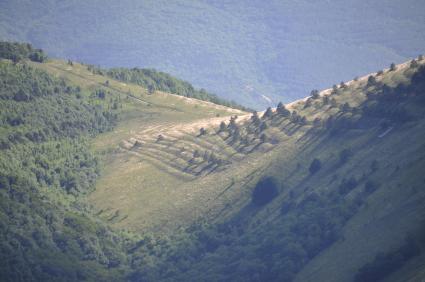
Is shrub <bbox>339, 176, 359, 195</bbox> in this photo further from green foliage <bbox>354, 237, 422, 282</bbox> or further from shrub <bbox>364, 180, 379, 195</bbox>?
green foliage <bbox>354, 237, 422, 282</bbox>

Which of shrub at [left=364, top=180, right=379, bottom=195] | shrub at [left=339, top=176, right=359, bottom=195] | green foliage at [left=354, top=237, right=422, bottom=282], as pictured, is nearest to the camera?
green foliage at [left=354, top=237, right=422, bottom=282]

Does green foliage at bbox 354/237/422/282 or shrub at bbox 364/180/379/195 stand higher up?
shrub at bbox 364/180/379/195

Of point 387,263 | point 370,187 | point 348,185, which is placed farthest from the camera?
point 348,185

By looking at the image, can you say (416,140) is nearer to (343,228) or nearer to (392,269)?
(343,228)

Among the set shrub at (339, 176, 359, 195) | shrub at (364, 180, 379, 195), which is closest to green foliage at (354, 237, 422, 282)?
shrub at (364, 180, 379, 195)

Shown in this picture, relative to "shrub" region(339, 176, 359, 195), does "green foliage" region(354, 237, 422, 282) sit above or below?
below

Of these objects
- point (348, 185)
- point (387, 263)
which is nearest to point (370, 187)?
point (348, 185)

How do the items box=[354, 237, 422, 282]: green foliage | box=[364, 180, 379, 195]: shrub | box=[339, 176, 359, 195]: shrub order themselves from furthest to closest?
1. box=[339, 176, 359, 195]: shrub
2. box=[364, 180, 379, 195]: shrub
3. box=[354, 237, 422, 282]: green foliage

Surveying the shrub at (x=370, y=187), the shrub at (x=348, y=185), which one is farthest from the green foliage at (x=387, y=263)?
the shrub at (x=348, y=185)

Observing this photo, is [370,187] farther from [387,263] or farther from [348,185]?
[387,263]

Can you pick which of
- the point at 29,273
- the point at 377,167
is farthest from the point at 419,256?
the point at 29,273

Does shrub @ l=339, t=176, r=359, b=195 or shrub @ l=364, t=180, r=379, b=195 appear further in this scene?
shrub @ l=339, t=176, r=359, b=195
